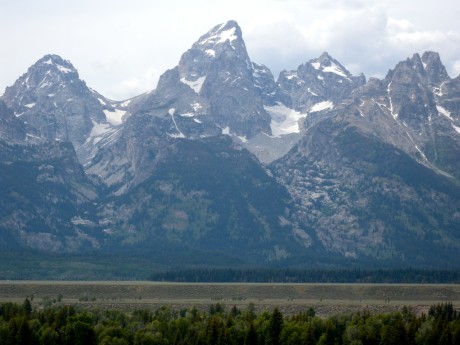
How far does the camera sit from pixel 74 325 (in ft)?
653

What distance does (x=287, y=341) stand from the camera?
199000mm

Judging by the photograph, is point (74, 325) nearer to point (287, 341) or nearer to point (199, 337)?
point (199, 337)

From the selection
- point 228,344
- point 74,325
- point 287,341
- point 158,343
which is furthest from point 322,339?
point 74,325

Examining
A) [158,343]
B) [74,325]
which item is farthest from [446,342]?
[74,325]

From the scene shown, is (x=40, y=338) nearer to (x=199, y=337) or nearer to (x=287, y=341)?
(x=199, y=337)

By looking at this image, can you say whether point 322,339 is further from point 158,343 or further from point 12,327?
point 12,327

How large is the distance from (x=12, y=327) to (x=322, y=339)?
205ft

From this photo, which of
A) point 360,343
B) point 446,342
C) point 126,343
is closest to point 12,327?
point 126,343

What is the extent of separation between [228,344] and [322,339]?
19.6 meters

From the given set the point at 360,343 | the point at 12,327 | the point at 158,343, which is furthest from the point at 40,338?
the point at 360,343

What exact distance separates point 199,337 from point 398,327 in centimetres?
4014

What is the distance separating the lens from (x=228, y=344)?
194250 millimetres

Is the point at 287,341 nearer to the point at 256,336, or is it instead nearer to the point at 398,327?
the point at 256,336

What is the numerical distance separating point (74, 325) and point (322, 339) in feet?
166
